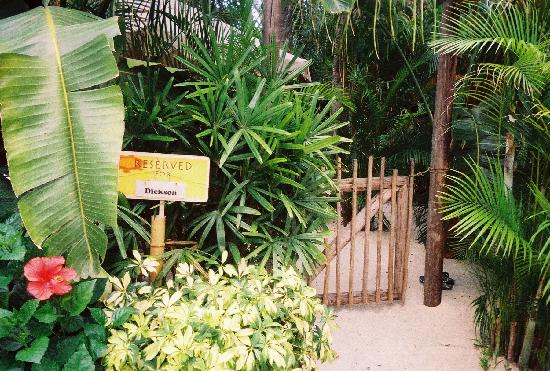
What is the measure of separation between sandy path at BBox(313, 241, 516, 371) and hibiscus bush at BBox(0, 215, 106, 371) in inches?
71.6

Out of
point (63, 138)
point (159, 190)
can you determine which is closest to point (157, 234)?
point (159, 190)

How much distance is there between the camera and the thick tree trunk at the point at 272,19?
3416mm

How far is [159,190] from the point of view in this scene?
2.29m

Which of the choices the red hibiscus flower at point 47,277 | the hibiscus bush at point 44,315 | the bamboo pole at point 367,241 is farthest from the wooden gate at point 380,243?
the red hibiscus flower at point 47,277

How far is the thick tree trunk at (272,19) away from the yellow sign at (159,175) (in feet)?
4.91

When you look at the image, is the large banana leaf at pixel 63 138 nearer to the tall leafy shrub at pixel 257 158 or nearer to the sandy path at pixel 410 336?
the tall leafy shrub at pixel 257 158

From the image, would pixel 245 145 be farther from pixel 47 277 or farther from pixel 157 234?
pixel 47 277

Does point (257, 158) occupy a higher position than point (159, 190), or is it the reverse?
point (257, 158)

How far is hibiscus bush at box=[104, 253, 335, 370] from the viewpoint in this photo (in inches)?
71.5

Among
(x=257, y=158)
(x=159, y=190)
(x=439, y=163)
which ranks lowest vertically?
(x=439, y=163)

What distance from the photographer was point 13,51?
5.68 feet

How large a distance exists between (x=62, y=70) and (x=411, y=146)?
508 centimetres

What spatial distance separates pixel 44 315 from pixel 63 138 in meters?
0.65

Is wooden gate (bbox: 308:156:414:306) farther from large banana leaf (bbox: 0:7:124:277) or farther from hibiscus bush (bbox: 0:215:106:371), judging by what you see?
large banana leaf (bbox: 0:7:124:277)
